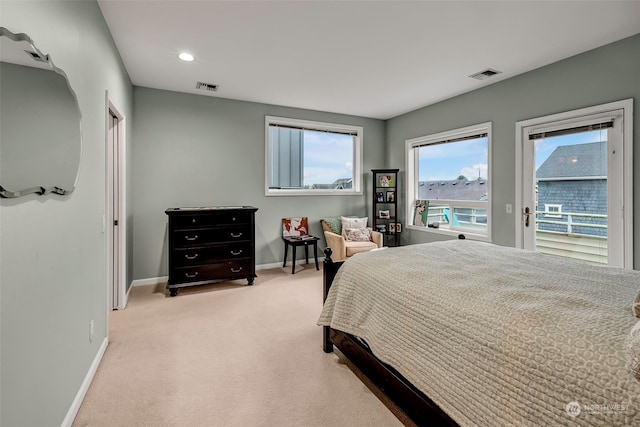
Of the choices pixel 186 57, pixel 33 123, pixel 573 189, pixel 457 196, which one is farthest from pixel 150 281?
pixel 573 189

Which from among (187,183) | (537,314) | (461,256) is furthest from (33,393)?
(187,183)

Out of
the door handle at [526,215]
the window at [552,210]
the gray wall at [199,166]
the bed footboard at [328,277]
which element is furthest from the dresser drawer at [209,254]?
Answer: the window at [552,210]

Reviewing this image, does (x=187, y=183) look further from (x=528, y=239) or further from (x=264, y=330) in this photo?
(x=528, y=239)

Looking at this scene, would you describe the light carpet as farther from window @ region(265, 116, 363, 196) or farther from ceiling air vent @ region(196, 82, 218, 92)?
ceiling air vent @ region(196, 82, 218, 92)

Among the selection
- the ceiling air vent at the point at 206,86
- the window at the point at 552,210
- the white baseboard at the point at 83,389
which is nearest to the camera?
the white baseboard at the point at 83,389

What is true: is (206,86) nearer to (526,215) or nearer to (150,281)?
(150,281)

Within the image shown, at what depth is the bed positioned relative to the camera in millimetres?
944

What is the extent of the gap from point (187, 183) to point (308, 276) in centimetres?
213

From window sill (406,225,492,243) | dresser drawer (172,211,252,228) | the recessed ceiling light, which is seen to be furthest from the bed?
the recessed ceiling light

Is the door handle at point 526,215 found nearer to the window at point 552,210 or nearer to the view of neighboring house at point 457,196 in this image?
the window at point 552,210

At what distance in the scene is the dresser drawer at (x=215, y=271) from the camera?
3.79m

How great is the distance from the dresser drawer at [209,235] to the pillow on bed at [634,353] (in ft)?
12.1

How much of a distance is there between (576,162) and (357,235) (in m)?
2.81

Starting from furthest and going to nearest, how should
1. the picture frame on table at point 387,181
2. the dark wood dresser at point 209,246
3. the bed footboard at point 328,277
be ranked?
the picture frame on table at point 387,181 → the dark wood dresser at point 209,246 → the bed footboard at point 328,277
